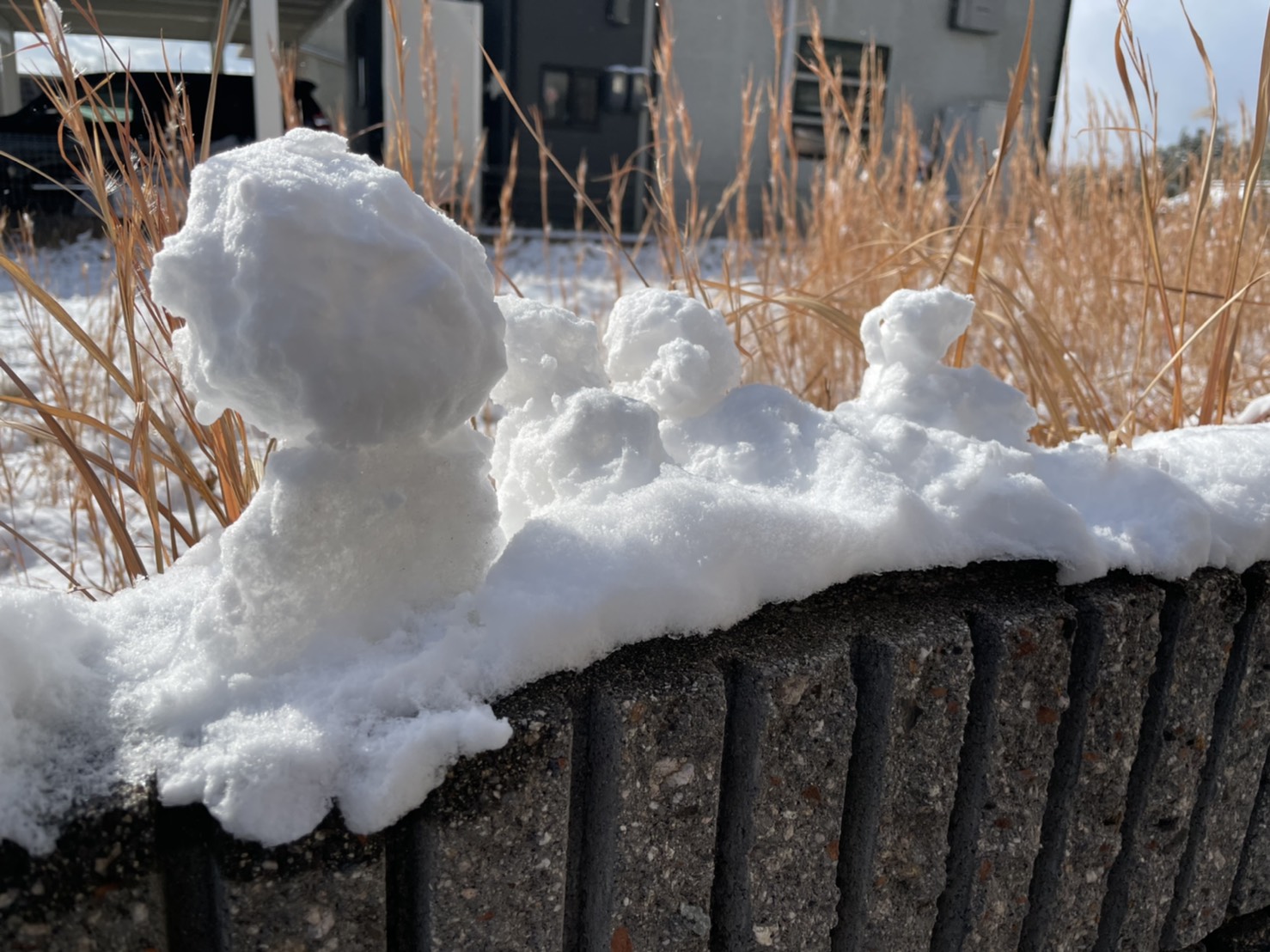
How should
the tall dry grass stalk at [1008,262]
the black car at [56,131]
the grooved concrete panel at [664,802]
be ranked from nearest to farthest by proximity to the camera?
the grooved concrete panel at [664,802] < the tall dry grass stalk at [1008,262] < the black car at [56,131]

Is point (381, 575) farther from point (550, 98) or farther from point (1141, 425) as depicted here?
point (550, 98)

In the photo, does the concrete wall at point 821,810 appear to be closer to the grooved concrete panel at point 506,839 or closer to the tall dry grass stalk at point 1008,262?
the grooved concrete panel at point 506,839

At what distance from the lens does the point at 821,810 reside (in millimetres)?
749

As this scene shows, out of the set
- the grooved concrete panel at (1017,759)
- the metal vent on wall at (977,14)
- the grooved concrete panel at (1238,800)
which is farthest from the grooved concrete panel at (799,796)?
the metal vent on wall at (977,14)

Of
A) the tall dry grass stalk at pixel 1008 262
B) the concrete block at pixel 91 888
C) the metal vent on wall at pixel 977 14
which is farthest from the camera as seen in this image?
the metal vent on wall at pixel 977 14

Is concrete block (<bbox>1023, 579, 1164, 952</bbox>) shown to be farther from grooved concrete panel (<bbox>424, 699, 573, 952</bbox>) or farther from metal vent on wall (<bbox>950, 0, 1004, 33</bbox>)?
metal vent on wall (<bbox>950, 0, 1004, 33</bbox>)

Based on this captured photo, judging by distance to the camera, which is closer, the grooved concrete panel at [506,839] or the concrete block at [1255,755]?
the grooved concrete panel at [506,839]

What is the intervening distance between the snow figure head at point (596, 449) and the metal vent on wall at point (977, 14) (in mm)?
9803

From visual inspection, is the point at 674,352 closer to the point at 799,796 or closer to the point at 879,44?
the point at 799,796

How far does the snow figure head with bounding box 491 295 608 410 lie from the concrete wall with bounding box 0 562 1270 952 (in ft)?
0.98

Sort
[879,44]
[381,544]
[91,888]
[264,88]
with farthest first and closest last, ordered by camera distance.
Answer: [879,44] → [264,88] → [381,544] → [91,888]

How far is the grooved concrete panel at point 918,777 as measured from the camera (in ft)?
2.51

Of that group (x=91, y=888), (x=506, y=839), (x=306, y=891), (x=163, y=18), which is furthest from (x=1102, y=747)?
(x=163, y=18)

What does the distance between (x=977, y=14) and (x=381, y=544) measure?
1018 cm
